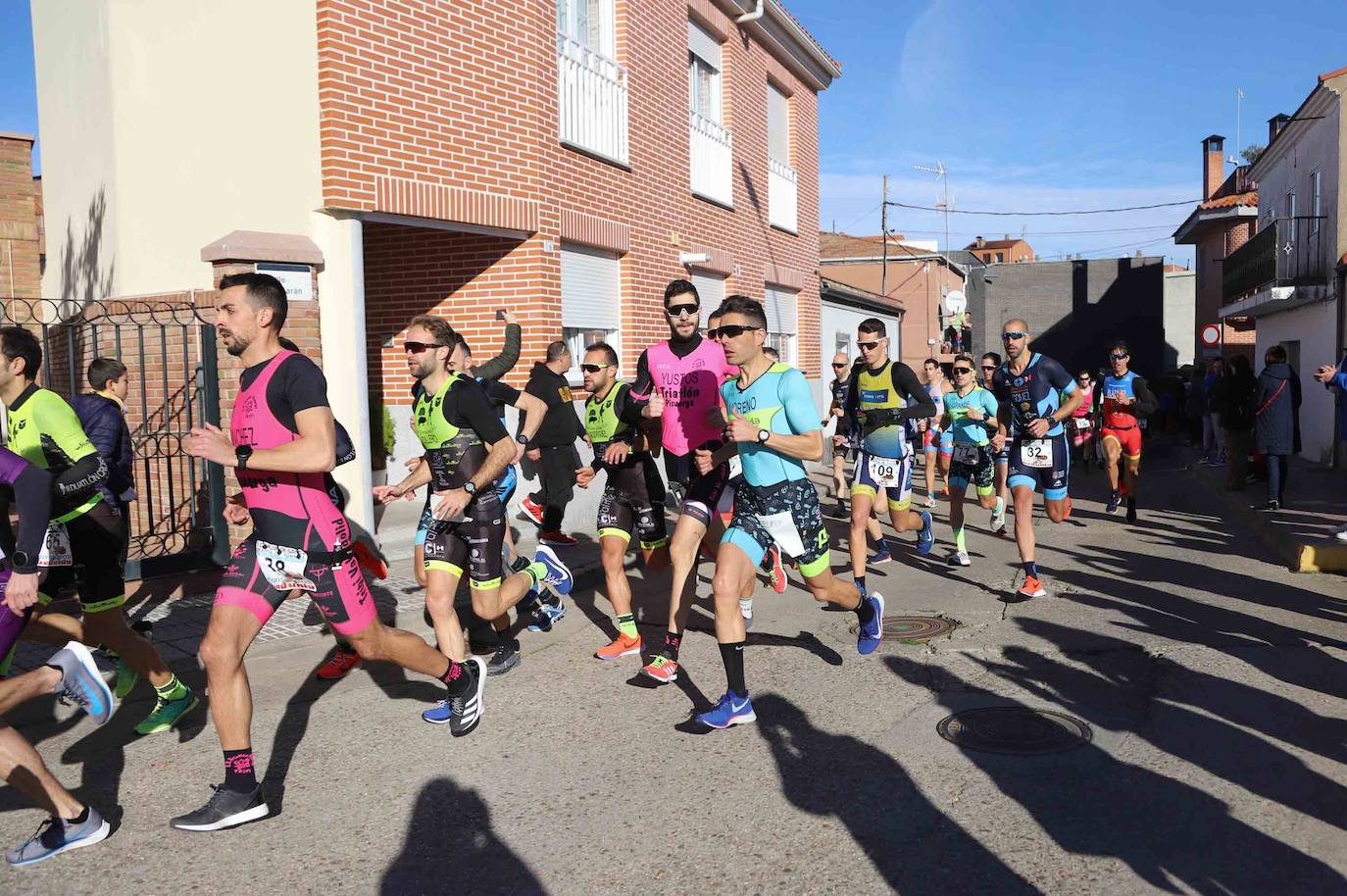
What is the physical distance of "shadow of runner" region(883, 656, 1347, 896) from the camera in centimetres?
359

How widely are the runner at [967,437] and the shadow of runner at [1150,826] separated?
16.2 feet

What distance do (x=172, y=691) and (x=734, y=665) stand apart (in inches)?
106

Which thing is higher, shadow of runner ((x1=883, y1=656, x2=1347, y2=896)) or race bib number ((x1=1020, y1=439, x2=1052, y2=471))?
race bib number ((x1=1020, y1=439, x2=1052, y2=471))

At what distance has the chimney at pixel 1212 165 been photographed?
46188 millimetres

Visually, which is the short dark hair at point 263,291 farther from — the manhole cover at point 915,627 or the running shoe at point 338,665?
the manhole cover at point 915,627

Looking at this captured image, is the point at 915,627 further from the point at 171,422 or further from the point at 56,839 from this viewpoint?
the point at 171,422

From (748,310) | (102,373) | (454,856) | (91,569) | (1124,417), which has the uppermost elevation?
(748,310)

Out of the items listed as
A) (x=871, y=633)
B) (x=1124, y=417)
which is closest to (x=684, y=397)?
(x=871, y=633)

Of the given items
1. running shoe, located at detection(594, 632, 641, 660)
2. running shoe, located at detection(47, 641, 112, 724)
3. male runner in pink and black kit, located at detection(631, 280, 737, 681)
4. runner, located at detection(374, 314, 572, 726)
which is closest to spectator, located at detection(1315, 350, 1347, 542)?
male runner in pink and black kit, located at detection(631, 280, 737, 681)

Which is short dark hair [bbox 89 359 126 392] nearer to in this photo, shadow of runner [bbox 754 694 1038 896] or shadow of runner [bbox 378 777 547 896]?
shadow of runner [bbox 378 777 547 896]

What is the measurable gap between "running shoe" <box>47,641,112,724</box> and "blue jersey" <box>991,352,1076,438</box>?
648 cm

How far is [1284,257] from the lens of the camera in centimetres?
2309

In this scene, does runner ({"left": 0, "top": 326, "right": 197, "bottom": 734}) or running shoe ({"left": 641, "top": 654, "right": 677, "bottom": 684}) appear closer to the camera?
runner ({"left": 0, "top": 326, "right": 197, "bottom": 734})

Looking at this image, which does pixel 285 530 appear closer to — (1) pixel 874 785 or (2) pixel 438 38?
(1) pixel 874 785
